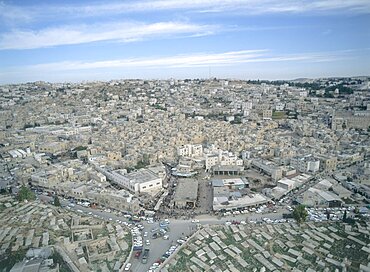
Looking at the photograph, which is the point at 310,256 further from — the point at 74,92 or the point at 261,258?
the point at 74,92

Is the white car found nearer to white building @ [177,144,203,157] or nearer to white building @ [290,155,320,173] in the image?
white building @ [177,144,203,157]

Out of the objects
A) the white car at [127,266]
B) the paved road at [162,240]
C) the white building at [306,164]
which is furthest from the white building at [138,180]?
the white building at [306,164]

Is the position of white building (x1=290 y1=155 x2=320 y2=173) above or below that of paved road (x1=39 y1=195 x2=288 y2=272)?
above

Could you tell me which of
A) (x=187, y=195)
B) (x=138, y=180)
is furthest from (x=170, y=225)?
(x=138, y=180)

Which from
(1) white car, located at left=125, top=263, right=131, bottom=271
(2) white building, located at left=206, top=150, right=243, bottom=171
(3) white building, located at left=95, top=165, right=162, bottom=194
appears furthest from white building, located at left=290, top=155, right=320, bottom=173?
(1) white car, located at left=125, top=263, right=131, bottom=271

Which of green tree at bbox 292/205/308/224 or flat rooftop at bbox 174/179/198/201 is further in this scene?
flat rooftop at bbox 174/179/198/201

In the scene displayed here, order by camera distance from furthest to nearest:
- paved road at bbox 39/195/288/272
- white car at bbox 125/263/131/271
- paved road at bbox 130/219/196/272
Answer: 1. paved road at bbox 39/195/288/272
2. paved road at bbox 130/219/196/272
3. white car at bbox 125/263/131/271

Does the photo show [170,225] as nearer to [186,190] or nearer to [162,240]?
[162,240]

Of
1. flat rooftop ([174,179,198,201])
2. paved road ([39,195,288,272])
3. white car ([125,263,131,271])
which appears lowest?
paved road ([39,195,288,272])

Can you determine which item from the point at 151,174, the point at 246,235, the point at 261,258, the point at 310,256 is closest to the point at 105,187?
the point at 151,174
